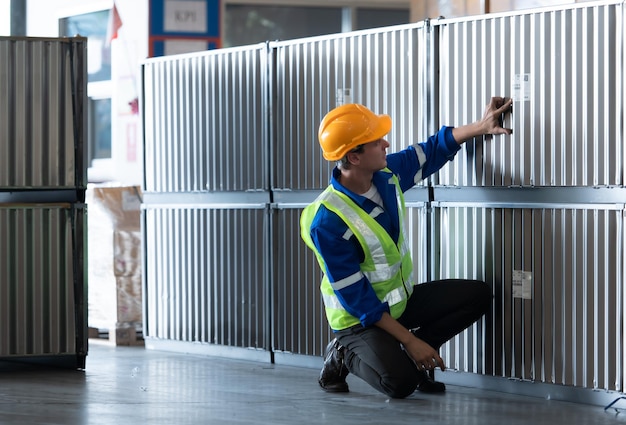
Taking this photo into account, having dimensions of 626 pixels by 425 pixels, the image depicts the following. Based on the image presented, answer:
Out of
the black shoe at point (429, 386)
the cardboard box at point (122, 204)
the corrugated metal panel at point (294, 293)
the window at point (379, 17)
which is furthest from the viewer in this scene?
the window at point (379, 17)

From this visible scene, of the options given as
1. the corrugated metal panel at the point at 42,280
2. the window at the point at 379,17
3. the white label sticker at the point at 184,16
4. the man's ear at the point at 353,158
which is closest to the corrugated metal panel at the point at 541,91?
the man's ear at the point at 353,158

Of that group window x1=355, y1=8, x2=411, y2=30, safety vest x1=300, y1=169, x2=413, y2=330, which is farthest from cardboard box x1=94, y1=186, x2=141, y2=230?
window x1=355, y1=8, x2=411, y2=30

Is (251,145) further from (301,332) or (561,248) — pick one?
(561,248)

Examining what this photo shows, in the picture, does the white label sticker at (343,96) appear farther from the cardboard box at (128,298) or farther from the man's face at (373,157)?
the cardboard box at (128,298)

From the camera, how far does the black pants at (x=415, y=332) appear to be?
551 cm

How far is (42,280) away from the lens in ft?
21.7

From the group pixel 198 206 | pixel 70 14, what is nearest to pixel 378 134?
pixel 198 206

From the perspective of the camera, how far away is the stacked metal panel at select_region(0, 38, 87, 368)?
655 centimetres

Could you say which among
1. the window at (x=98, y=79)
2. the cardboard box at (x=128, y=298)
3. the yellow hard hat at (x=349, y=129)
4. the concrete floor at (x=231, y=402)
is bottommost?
the concrete floor at (x=231, y=402)

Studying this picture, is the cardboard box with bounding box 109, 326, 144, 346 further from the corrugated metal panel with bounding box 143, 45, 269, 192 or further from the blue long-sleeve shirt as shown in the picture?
the blue long-sleeve shirt

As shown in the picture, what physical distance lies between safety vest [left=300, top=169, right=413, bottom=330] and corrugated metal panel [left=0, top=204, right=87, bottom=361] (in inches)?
66.9

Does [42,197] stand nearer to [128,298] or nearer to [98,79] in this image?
[128,298]

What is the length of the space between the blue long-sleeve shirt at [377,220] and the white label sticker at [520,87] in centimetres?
41

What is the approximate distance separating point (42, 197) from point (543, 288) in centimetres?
312
